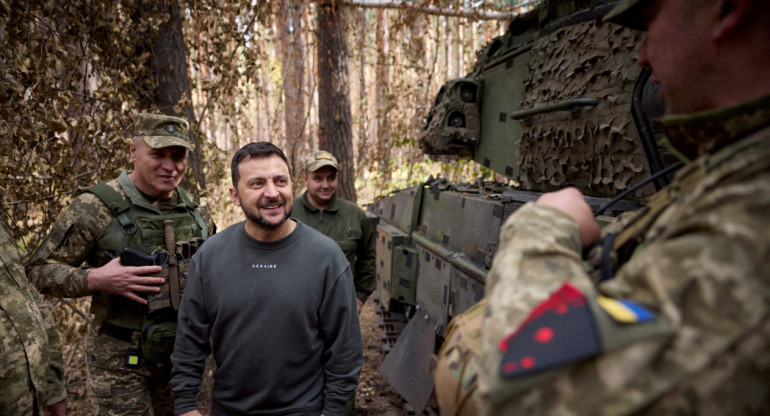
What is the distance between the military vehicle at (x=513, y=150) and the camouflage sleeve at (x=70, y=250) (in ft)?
6.75

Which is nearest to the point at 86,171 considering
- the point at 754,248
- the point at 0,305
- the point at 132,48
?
the point at 132,48

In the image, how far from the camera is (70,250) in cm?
264

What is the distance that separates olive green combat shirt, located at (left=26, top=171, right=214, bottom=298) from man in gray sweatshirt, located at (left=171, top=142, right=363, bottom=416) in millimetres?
880

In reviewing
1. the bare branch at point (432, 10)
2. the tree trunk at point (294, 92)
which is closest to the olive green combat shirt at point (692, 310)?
the bare branch at point (432, 10)

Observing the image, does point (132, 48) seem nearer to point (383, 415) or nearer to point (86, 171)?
point (86, 171)

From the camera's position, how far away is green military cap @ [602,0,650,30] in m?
1.08

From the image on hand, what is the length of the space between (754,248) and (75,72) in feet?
14.8

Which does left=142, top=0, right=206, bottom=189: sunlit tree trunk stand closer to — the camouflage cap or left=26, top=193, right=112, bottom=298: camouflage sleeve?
the camouflage cap

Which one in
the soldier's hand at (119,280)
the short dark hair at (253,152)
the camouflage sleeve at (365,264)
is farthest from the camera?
the camouflage sleeve at (365,264)

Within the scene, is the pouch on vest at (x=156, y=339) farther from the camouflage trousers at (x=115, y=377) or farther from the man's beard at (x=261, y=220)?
the man's beard at (x=261, y=220)

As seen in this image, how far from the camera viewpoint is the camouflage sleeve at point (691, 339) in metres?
0.70

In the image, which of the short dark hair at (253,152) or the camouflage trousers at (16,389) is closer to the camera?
the camouflage trousers at (16,389)

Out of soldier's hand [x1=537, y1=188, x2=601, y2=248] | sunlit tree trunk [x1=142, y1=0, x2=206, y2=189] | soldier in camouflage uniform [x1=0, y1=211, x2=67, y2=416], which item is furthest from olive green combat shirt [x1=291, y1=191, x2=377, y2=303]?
soldier's hand [x1=537, y1=188, x2=601, y2=248]

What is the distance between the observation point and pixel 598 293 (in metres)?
0.87
